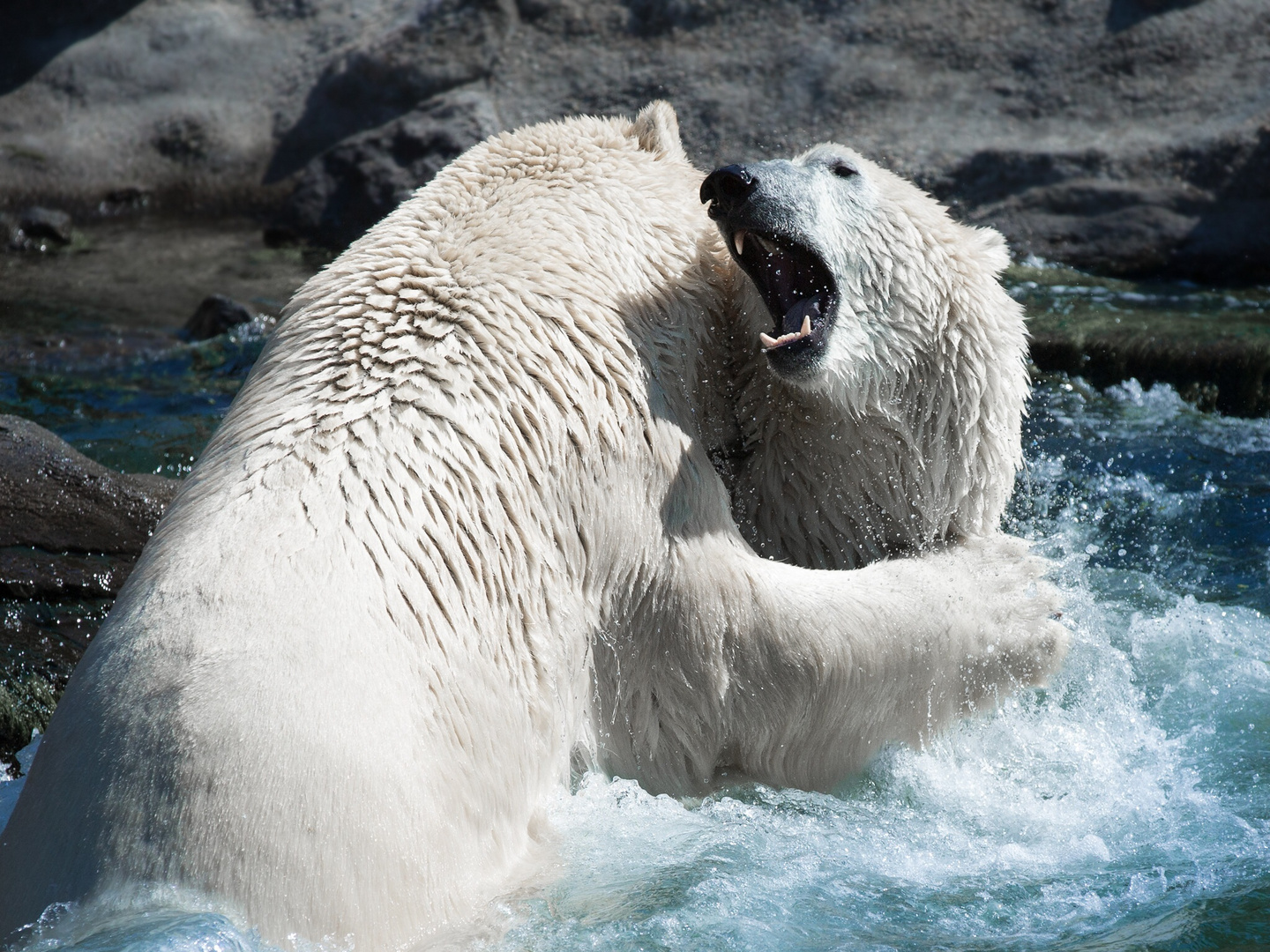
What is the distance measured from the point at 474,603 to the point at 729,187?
1124mm

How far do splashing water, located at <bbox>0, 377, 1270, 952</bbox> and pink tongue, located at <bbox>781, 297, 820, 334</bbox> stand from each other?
1.02 meters

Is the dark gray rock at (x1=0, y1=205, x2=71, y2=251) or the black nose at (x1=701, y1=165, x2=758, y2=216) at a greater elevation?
the black nose at (x1=701, y1=165, x2=758, y2=216)

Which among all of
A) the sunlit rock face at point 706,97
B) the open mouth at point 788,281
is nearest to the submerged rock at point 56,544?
the open mouth at point 788,281

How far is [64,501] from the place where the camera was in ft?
13.8

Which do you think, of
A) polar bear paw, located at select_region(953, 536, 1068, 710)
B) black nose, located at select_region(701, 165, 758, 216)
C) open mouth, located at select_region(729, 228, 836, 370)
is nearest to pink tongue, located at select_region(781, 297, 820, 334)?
open mouth, located at select_region(729, 228, 836, 370)

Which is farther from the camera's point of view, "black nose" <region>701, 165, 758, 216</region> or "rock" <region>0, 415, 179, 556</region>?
"rock" <region>0, 415, 179, 556</region>

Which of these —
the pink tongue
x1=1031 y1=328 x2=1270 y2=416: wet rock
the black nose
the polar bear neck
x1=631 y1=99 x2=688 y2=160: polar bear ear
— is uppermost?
x1=631 y1=99 x2=688 y2=160: polar bear ear

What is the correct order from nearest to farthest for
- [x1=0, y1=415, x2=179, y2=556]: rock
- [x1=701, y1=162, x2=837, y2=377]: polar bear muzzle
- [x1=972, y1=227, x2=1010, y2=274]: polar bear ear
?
1. [x1=701, y1=162, x2=837, y2=377]: polar bear muzzle
2. [x1=972, y1=227, x2=1010, y2=274]: polar bear ear
3. [x1=0, y1=415, x2=179, y2=556]: rock

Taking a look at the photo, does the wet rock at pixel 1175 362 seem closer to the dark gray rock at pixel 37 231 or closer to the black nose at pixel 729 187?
the black nose at pixel 729 187

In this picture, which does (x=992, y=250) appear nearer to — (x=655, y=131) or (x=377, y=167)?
(x=655, y=131)

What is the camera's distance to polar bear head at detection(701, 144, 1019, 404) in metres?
2.93

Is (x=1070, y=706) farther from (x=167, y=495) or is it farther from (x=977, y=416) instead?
(x=167, y=495)

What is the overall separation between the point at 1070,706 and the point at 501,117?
6579 mm

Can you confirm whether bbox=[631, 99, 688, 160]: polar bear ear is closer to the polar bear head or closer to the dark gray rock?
the polar bear head
